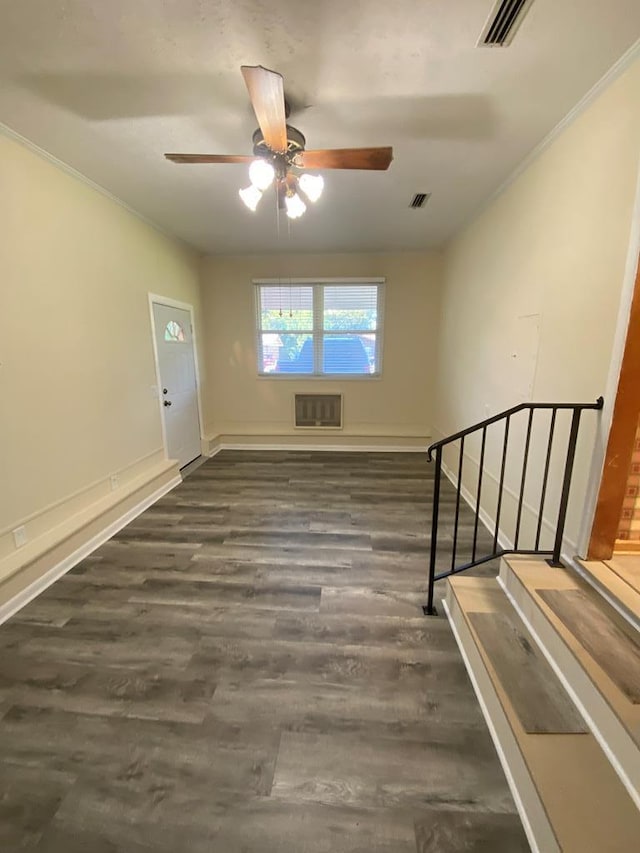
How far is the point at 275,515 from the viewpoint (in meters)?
3.37

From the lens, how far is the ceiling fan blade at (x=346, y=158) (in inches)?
72.1

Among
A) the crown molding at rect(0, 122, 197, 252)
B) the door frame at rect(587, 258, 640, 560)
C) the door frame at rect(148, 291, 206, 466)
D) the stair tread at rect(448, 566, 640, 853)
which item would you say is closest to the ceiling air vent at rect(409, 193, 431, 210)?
the door frame at rect(587, 258, 640, 560)

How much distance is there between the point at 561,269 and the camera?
7.06ft

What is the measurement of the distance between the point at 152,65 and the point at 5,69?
2.38ft

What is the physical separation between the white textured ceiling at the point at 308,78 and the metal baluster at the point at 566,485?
1686 mm

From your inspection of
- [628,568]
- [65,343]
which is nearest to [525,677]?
[628,568]

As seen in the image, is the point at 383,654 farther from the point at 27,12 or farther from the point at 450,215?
the point at 450,215

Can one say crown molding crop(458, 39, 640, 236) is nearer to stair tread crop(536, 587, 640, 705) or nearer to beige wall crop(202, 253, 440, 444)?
beige wall crop(202, 253, 440, 444)

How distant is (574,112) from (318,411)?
4.15m

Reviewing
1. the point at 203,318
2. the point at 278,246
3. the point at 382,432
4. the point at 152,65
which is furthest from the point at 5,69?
the point at 382,432

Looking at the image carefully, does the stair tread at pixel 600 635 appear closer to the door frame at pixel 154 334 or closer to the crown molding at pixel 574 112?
the crown molding at pixel 574 112

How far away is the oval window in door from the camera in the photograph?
4.23 m

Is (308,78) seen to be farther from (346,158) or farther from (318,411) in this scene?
(318,411)

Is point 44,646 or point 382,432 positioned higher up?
point 382,432
